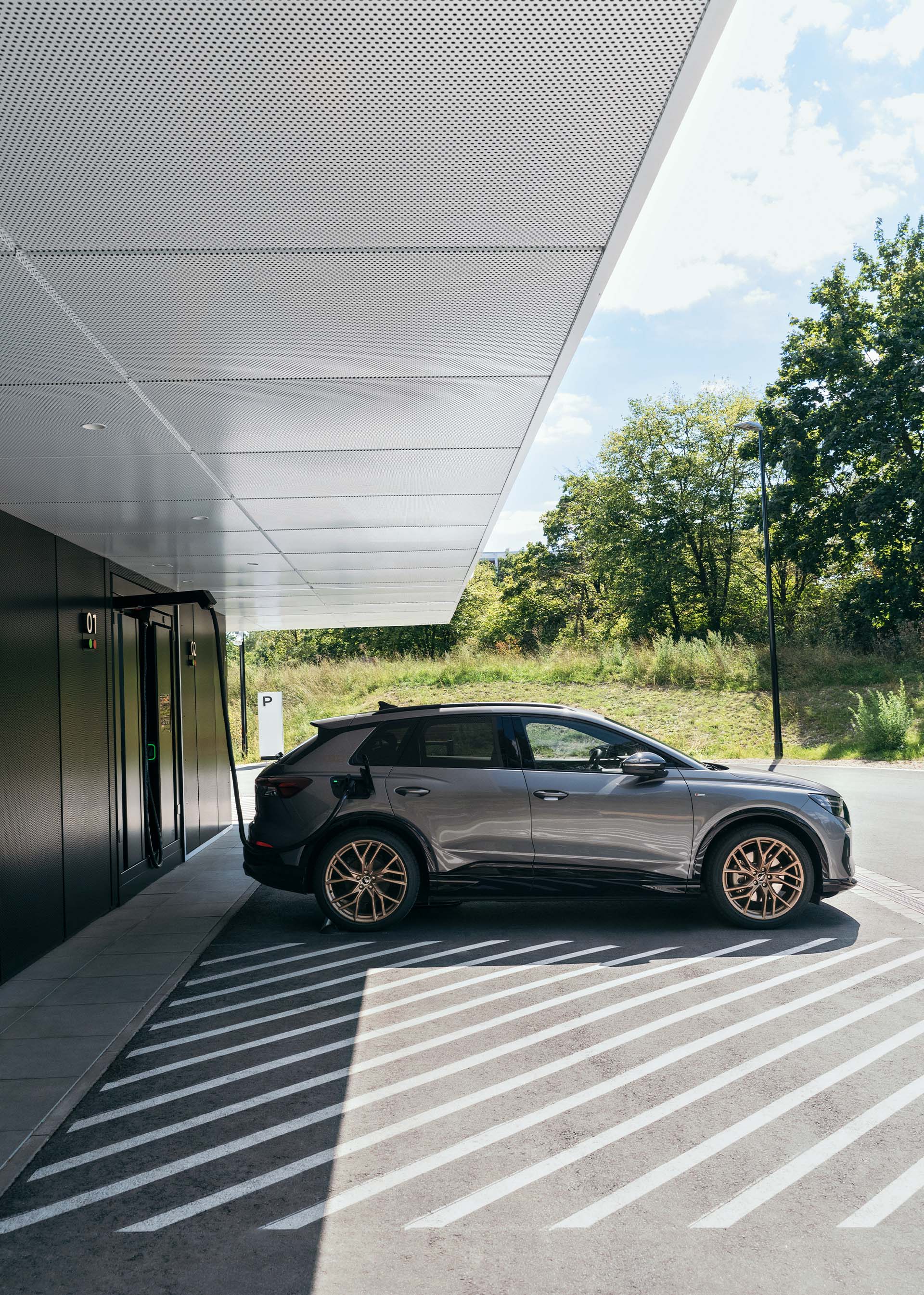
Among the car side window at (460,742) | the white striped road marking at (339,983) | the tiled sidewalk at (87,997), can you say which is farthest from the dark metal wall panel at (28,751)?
the car side window at (460,742)

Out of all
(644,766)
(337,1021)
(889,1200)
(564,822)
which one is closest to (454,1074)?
(337,1021)

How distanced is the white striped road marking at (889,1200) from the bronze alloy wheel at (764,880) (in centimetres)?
368

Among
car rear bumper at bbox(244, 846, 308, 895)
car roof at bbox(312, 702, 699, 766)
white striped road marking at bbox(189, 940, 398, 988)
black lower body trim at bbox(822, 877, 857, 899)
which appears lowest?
white striped road marking at bbox(189, 940, 398, 988)

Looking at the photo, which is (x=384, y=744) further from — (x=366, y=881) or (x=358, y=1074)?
(x=358, y=1074)

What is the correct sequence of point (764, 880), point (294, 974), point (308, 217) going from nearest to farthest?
point (308, 217), point (294, 974), point (764, 880)

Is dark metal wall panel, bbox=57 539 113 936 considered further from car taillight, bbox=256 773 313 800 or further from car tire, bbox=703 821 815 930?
car tire, bbox=703 821 815 930

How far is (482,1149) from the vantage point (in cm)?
385

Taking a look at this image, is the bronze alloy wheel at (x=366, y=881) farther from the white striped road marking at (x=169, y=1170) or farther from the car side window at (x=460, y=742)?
the white striped road marking at (x=169, y=1170)

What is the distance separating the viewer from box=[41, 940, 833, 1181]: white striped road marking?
397cm

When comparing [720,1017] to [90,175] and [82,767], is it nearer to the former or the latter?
[90,175]

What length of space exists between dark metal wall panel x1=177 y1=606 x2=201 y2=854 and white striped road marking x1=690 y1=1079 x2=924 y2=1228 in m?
8.95

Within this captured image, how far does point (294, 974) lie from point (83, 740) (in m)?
3.06

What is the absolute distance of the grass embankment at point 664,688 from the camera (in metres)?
25.0

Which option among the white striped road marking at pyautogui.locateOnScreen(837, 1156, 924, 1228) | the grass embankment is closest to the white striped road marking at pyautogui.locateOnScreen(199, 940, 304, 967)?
the white striped road marking at pyautogui.locateOnScreen(837, 1156, 924, 1228)
